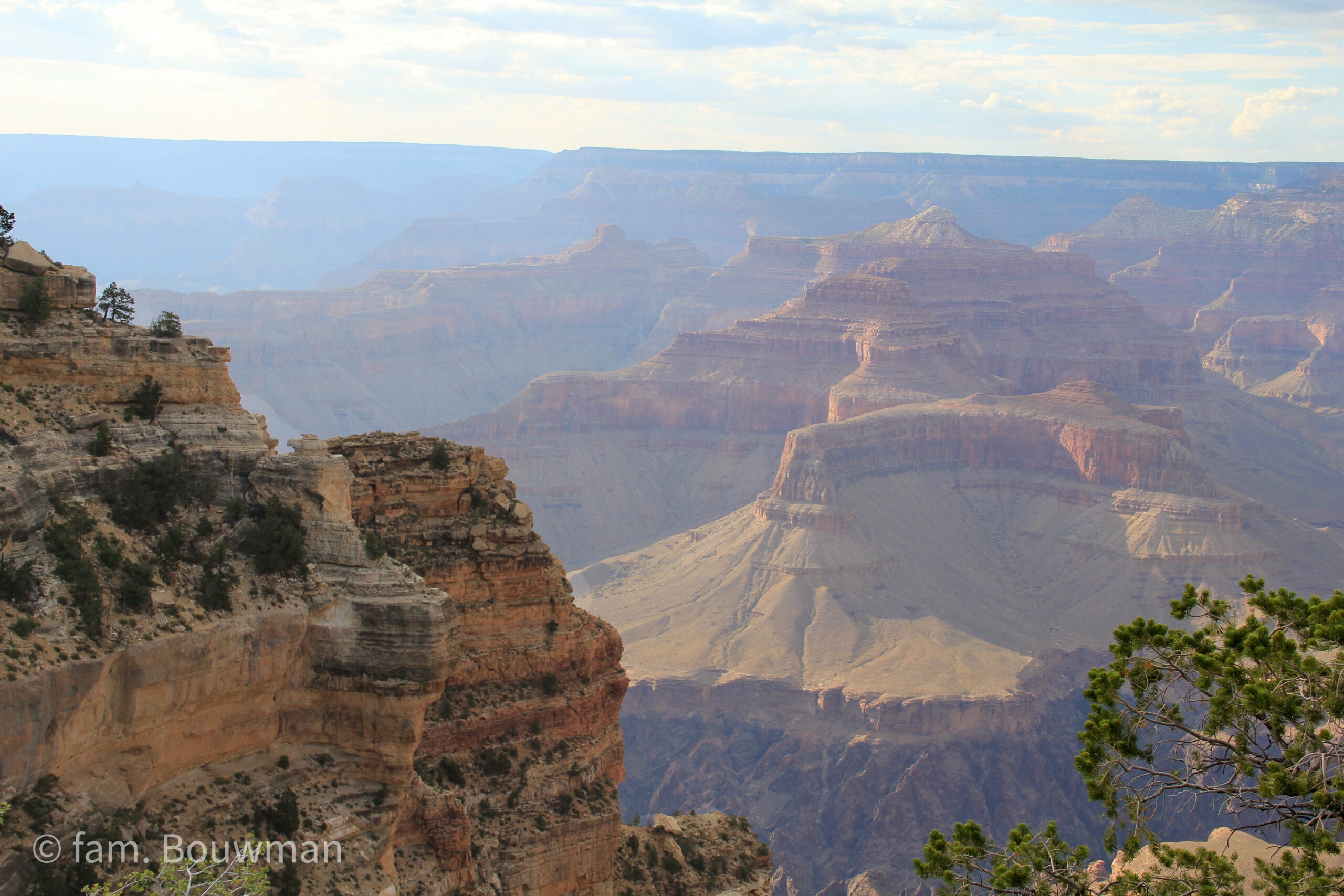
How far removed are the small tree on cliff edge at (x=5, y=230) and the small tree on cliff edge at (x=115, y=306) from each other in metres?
2.05

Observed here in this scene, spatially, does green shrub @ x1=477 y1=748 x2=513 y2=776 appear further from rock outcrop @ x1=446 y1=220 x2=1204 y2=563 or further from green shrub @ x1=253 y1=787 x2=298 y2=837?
rock outcrop @ x1=446 y1=220 x2=1204 y2=563

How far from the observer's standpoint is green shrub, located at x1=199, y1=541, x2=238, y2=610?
25.3 metres

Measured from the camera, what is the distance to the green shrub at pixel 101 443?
25938 millimetres

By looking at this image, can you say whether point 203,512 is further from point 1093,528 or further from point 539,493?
point 539,493

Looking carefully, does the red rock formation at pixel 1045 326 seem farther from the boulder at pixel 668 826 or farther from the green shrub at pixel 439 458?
the green shrub at pixel 439 458

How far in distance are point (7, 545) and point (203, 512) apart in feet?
14.1

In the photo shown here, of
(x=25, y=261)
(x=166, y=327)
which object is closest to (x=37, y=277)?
(x=25, y=261)

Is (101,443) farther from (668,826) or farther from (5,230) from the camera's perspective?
(668,826)

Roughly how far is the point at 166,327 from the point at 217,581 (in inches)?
270

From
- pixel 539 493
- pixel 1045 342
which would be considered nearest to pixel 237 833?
pixel 539 493

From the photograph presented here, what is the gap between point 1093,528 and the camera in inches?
4542

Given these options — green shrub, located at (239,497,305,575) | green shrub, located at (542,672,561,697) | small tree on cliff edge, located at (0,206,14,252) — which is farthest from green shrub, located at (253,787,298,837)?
small tree on cliff edge, located at (0,206,14,252)

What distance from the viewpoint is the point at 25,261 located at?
2733 cm

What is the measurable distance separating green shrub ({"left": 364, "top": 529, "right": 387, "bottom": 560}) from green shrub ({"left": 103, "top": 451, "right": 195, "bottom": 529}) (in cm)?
354
